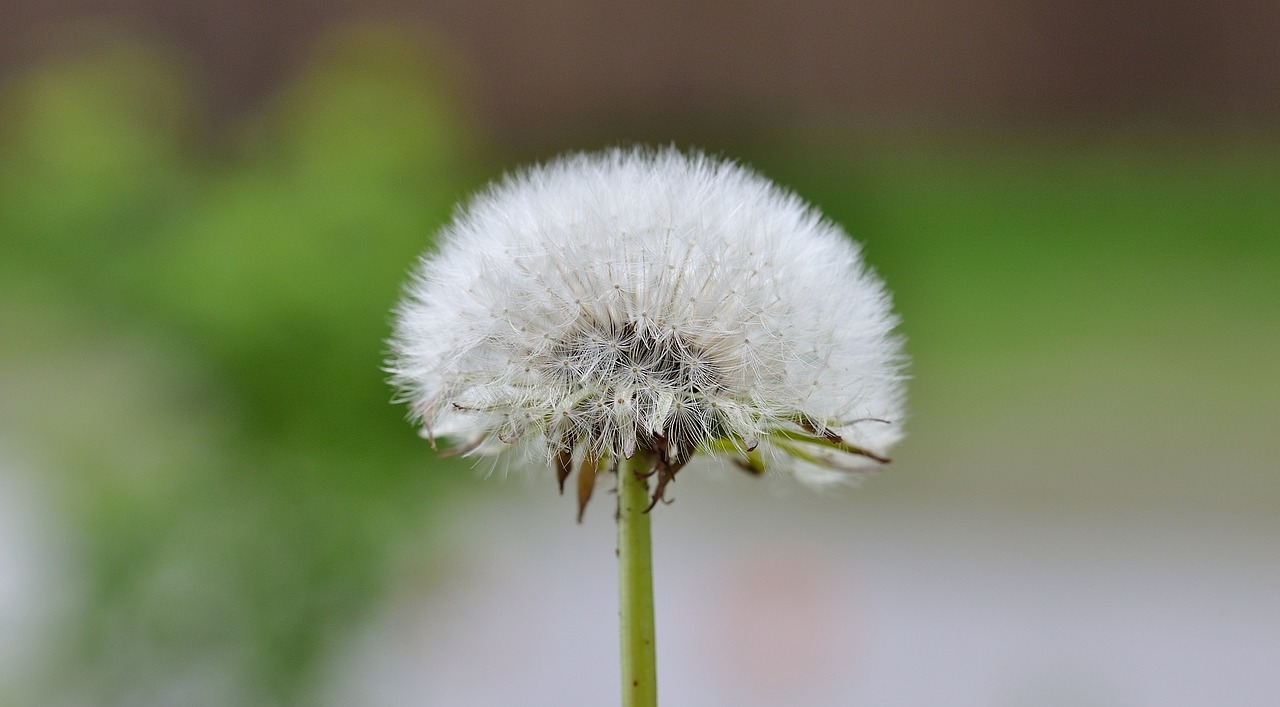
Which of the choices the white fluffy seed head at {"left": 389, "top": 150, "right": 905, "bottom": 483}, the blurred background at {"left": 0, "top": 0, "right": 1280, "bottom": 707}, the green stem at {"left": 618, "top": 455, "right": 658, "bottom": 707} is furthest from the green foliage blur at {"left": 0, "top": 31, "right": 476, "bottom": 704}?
the green stem at {"left": 618, "top": 455, "right": 658, "bottom": 707}

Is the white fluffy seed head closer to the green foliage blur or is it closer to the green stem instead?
the green stem

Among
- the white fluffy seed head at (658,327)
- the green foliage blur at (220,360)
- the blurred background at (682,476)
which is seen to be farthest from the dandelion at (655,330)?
the green foliage blur at (220,360)

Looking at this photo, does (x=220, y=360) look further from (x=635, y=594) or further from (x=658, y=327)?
(x=635, y=594)

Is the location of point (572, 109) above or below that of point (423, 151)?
above

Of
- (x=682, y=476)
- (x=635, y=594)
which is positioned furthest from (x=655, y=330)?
(x=682, y=476)

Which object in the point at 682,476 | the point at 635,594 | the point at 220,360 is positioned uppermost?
the point at 220,360

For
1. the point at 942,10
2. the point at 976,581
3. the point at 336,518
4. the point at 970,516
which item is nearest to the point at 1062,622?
the point at 976,581

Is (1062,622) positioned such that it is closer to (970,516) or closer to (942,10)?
(970,516)
